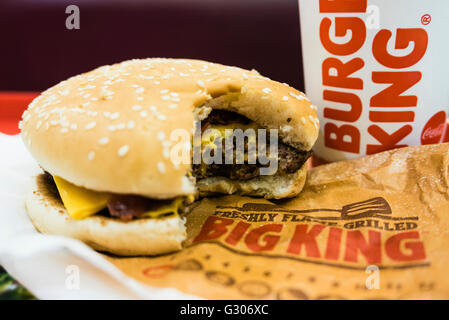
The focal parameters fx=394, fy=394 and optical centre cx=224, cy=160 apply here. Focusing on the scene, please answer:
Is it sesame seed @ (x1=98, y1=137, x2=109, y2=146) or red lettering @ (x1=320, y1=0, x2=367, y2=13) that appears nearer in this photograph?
A: sesame seed @ (x1=98, y1=137, x2=109, y2=146)

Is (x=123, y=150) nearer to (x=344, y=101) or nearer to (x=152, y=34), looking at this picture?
(x=344, y=101)

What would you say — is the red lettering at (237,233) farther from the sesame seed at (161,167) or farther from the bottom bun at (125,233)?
the sesame seed at (161,167)

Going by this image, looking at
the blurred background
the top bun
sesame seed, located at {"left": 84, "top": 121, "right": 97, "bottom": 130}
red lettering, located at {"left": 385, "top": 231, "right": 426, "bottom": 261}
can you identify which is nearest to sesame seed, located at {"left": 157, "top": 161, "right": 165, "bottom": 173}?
the top bun

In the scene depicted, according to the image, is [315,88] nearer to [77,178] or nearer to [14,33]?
[77,178]

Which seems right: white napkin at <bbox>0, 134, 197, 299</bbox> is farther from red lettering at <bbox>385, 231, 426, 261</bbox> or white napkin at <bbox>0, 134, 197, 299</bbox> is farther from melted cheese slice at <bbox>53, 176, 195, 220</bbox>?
red lettering at <bbox>385, 231, 426, 261</bbox>

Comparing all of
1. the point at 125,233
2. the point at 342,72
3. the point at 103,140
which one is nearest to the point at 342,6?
the point at 342,72

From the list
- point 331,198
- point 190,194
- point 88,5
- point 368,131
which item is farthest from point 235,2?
point 190,194
